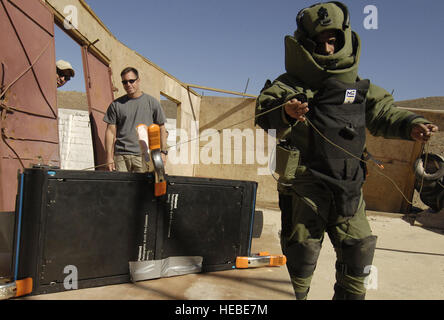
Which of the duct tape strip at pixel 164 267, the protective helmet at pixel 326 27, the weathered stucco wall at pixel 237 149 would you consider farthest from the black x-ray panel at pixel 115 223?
the weathered stucco wall at pixel 237 149

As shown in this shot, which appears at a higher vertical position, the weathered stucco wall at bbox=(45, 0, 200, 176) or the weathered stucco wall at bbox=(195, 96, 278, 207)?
the weathered stucco wall at bbox=(45, 0, 200, 176)

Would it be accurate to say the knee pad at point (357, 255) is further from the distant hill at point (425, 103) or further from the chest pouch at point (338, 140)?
the distant hill at point (425, 103)

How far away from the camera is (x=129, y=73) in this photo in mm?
3570

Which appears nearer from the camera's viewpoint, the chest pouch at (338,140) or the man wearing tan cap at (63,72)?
the chest pouch at (338,140)

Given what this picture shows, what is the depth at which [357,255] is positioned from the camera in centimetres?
210

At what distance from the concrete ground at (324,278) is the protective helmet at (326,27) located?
1.39m

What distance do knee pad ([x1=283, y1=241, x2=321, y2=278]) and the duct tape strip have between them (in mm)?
697

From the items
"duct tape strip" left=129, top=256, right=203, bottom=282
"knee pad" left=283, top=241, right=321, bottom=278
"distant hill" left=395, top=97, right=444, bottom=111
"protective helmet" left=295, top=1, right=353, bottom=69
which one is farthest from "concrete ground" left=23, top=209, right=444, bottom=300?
"distant hill" left=395, top=97, right=444, bottom=111

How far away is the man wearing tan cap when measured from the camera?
4.70 m

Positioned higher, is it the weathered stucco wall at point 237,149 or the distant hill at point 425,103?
the distant hill at point 425,103

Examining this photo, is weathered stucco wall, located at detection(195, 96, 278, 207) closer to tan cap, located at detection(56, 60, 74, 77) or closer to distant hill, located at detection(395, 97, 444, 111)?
tan cap, located at detection(56, 60, 74, 77)

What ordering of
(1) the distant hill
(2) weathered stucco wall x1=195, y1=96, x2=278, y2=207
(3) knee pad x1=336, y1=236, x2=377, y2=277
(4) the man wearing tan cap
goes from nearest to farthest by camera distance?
(3) knee pad x1=336, y1=236, x2=377, y2=277 → (4) the man wearing tan cap → (2) weathered stucco wall x1=195, y1=96, x2=278, y2=207 → (1) the distant hill

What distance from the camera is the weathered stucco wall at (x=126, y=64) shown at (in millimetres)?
4883
